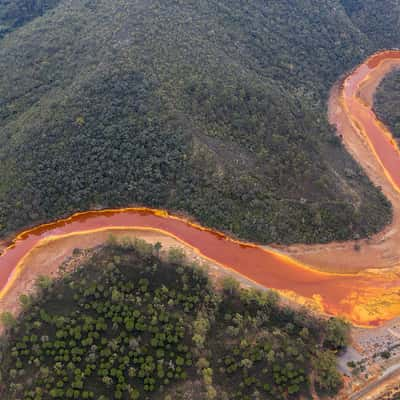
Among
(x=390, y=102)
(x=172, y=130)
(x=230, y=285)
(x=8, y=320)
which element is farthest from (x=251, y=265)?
(x=390, y=102)

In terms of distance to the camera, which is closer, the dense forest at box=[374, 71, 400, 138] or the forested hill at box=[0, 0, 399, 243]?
the forested hill at box=[0, 0, 399, 243]

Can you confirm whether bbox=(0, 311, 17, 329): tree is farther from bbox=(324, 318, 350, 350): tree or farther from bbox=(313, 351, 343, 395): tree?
bbox=(324, 318, 350, 350): tree

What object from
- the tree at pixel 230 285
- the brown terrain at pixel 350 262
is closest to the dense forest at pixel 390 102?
the brown terrain at pixel 350 262

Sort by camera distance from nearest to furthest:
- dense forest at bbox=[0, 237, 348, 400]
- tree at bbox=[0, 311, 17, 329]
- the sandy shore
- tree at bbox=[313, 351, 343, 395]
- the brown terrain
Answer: dense forest at bbox=[0, 237, 348, 400] → tree at bbox=[313, 351, 343, 395] → the brown terrain → tree at bbox=[0, 311, 17, 329] → the sandy shore

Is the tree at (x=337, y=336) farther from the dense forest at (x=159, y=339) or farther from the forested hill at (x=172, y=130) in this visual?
the forested hill at (x=172, y=130)

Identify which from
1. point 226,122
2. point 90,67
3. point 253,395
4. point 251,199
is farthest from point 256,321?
point 90,67

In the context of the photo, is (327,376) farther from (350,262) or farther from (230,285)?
(350,262)

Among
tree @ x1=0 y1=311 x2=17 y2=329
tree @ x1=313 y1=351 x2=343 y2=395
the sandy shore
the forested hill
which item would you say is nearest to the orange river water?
the sandy shore

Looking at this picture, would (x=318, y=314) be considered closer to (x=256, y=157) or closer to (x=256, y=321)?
(x=256, y=321)
